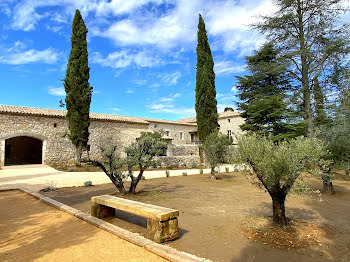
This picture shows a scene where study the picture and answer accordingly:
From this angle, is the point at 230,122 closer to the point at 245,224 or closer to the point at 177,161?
the point at 177,161

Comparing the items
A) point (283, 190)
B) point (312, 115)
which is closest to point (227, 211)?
point (283, 190)

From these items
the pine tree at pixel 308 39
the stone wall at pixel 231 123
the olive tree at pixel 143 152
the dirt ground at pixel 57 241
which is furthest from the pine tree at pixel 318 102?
the dirt ground at pixel 57 241

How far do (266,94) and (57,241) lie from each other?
1934 centimetres

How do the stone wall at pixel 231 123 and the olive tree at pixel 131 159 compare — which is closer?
the olive tree at pixel 131 159

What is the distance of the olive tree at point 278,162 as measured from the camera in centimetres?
368

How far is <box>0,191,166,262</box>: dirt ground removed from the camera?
9.14 feet

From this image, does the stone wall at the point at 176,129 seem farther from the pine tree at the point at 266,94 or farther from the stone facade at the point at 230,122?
the pine tree at the point at 266,94

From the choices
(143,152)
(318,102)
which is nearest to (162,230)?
(143,152)

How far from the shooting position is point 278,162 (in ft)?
12.0

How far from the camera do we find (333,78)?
45.7 feet

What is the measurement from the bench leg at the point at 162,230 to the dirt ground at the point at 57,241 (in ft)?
1.23

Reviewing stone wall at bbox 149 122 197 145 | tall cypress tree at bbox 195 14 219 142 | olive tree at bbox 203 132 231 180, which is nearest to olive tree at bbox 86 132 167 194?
olive tree at bbox 203 132 231 180

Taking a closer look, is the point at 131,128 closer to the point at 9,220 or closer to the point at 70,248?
the point at 9,220

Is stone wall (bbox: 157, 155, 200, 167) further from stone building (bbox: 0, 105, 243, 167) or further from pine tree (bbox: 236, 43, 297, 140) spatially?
pine tree (bbox: 236, 43, 297, 140)
